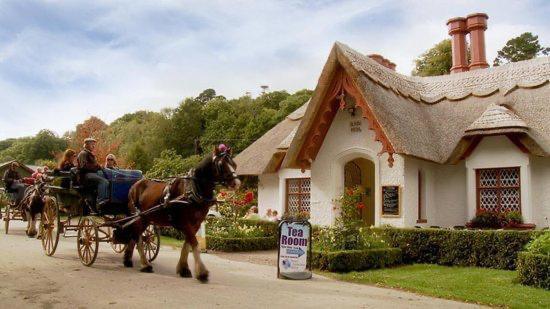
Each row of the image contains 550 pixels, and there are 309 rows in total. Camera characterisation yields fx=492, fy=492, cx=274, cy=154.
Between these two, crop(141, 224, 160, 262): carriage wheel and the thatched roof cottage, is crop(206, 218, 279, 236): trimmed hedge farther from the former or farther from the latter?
crop(141, 224, 160, 262): carriage wheel

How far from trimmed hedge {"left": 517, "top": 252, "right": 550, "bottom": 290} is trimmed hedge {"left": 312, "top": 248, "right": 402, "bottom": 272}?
347cm

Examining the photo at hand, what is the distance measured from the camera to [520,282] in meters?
10.7

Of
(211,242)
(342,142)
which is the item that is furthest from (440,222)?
(211,242)

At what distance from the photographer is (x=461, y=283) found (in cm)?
1076

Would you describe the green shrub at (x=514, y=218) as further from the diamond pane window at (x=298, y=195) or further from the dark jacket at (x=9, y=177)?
the dark jacket at (x=9, y=177)

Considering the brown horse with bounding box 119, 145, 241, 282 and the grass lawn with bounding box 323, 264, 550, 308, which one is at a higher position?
the brown horse with bounding box 119, 145, 241, 282

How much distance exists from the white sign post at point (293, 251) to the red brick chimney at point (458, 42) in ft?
56.6

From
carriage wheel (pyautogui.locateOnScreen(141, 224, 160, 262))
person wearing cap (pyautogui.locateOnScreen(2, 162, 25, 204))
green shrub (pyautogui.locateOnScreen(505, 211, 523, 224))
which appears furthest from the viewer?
person wearing cap (pyautogui.locateOnScreen(2, 162, 25, 204))

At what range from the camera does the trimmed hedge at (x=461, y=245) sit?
42.1 feet

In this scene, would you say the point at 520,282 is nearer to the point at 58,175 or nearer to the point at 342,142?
the point at 342,142

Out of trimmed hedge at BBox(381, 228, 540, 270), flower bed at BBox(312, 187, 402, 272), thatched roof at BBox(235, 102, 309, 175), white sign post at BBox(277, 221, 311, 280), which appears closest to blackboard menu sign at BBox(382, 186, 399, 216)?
trimmed hedge at BBox(381, 228, 540, 270)

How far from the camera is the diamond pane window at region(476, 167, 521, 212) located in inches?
A: 643

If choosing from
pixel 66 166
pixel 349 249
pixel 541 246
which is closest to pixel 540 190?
pixel 541 246

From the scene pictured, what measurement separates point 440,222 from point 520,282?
23.1 feet
